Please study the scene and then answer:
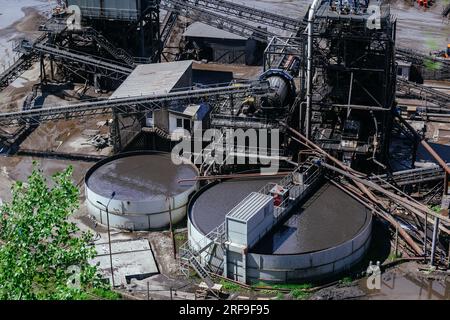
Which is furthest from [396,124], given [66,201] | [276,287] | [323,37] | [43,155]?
[66,201]

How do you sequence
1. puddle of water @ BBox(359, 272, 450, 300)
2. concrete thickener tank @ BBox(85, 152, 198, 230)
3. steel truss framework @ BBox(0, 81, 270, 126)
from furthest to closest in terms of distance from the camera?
steel truss framework @ BBox(0, 81, 270, 126), concrete thickener tank @ BBox(85, 152, 198, 230), puddle of water @ BBox(359, 272, 450, 300)

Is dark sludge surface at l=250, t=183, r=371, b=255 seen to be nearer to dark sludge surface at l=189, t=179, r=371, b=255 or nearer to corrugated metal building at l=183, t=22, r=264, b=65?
dark sludge surface at l=189, t=179, r=371, b=255

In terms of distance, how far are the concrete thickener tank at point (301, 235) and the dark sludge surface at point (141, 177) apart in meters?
3.08

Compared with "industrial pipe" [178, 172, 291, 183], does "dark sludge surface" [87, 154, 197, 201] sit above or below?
below

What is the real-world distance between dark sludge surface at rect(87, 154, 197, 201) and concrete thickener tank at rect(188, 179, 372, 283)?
10.1 feet

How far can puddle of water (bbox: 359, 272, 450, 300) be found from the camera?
1646 inches

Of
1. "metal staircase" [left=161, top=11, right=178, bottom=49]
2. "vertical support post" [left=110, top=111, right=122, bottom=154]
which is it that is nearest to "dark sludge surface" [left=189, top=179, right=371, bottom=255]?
"vertical support post" [left=110, top=111, right=122, bottom=154]

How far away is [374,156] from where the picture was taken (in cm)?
5272

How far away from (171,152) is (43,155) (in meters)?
11.2

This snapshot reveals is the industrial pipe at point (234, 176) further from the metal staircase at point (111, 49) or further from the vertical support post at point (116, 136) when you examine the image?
the metal staircase at point (111, 49)

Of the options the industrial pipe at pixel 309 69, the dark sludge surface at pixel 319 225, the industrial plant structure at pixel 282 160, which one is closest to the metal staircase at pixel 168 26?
the industrial plant structure at pixel 282 160

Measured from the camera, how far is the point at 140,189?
50906 mm

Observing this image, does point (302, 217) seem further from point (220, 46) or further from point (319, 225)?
point (220, 46)

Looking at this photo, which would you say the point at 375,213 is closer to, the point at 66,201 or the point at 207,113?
the point at 207,113
